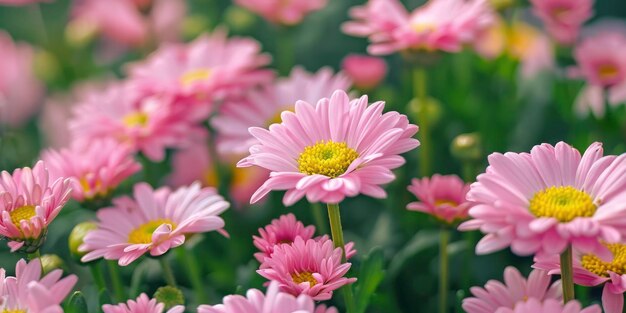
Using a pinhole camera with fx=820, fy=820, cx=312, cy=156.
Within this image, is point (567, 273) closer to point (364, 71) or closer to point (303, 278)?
point (303, 278)

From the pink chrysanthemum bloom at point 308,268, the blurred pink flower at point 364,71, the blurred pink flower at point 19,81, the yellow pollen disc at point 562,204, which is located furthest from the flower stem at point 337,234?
the blurred pink flower at point 19,81

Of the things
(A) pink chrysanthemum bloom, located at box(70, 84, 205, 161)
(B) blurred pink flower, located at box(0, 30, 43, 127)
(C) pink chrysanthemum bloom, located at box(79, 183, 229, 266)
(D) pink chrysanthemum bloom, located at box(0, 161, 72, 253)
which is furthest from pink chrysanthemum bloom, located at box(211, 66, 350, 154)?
(B) blurred pink flower, located at box(0, 30, 43, 127)

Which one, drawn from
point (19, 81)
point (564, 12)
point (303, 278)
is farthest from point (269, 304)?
point (19, 81)

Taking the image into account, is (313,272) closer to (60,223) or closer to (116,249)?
(116,249)

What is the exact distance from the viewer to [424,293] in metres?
0.94

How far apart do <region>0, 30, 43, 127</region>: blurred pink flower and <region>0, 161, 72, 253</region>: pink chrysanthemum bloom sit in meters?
0.75

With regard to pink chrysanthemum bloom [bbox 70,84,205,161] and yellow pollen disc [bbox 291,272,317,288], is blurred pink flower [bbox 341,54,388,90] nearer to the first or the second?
pink chrysanthemum bloom [bbox 70,84,205,161]

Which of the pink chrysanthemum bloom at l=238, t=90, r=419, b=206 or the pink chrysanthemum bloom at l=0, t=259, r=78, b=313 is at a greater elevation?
the pink chrysanthemum bloom at l=238, t=90, r=419, b=206

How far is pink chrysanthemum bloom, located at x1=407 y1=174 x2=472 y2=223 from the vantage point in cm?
73

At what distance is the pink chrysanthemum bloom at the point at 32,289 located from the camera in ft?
1.86

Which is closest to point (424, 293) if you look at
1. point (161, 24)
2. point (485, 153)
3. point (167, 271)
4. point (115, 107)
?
point (485, 153)

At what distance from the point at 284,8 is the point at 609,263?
0.60 meters

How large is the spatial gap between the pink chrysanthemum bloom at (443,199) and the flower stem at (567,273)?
5.7 inches

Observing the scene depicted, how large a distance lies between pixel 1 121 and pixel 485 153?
0.67 m
